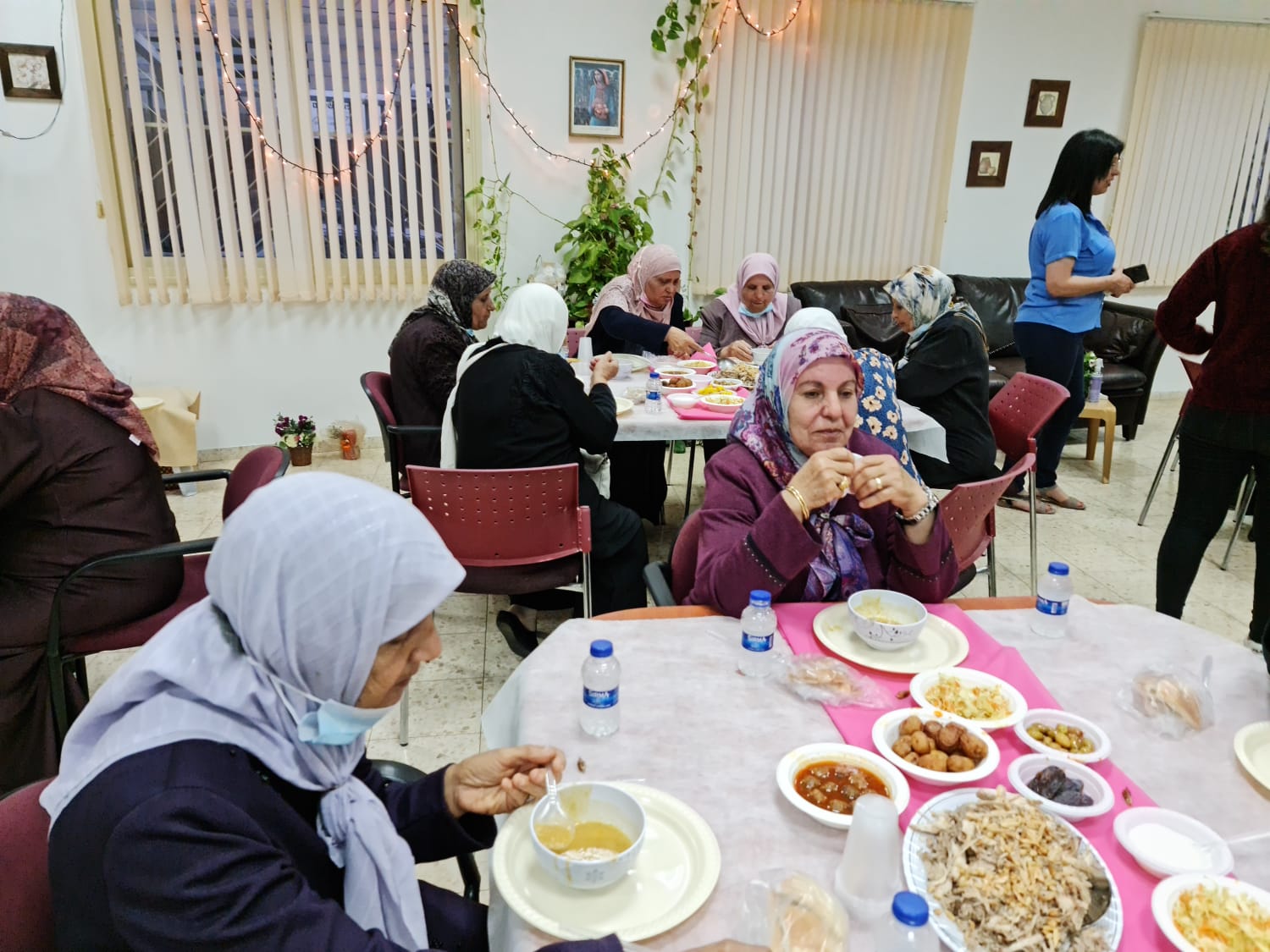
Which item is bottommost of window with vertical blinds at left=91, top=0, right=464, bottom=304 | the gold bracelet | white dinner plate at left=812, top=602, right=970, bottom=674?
white dinner plate at left=812, top=602, right=970, bottom=674

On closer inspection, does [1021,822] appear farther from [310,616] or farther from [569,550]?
[569,550]

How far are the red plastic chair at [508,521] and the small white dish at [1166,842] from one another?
1.50 metres

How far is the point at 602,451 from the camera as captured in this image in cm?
282

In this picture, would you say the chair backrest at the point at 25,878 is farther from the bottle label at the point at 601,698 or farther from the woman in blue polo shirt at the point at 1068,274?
the woman in blue polo shirt at the point at 1068,274

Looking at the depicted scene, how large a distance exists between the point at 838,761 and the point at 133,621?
5.97 feet

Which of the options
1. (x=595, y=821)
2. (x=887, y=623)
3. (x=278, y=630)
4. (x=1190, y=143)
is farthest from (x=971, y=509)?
(x=1190, y=143)

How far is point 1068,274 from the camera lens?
3.98 metres

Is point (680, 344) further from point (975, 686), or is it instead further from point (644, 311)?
point (975, 686)

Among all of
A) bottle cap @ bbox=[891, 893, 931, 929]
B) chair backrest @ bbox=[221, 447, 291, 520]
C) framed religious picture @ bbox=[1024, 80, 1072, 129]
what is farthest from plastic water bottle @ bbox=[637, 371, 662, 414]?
framed religious picture @ bbox=[1024, 80, 1072, 129]

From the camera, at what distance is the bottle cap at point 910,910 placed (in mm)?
823

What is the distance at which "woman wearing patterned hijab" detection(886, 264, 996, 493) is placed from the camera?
306 centimetres

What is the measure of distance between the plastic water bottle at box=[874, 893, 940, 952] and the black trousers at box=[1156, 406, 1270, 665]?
7.48ft

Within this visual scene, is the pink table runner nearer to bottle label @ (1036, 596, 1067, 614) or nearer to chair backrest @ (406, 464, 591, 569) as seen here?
bottle label @ (1036, 596, 1067, 614)

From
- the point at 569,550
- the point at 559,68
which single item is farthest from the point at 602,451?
the point at 559,68
